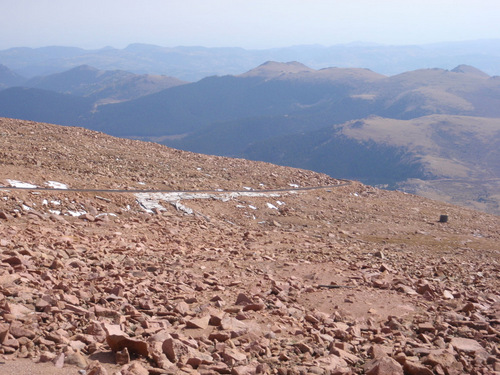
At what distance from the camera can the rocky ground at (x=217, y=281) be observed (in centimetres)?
830

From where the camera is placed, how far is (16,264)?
37.7ft

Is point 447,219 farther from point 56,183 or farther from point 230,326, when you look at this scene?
point 230,326

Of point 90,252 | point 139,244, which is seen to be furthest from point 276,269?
point 90,252

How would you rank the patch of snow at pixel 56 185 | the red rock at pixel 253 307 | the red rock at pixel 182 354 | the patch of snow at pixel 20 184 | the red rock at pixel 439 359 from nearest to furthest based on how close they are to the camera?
the red rock at pixel 182 354
the red rock at pixel 439 359
the red rock at pixel 253 307
the patch of snow at pixel 20 184
the patch of snow at pixel 56 185

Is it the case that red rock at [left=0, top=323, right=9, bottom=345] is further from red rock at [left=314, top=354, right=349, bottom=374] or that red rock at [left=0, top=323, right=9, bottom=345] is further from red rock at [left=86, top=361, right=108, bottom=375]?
red rock at [left=314, top=354, right=349, bottom=374]

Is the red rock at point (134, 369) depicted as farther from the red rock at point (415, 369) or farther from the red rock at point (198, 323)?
the red rock at point (415, 369)

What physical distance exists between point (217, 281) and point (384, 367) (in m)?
5.55

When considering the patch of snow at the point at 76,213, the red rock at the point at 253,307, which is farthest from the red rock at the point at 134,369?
the patch of snow at the point at 76,213

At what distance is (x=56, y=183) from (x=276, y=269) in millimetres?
12107

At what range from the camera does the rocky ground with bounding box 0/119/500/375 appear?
8.30 metres

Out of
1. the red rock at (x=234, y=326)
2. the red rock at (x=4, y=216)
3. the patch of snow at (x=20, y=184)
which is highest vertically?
the patch of snow at (x=20, y=184)

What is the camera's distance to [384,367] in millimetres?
8492

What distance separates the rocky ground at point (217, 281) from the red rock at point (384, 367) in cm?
2

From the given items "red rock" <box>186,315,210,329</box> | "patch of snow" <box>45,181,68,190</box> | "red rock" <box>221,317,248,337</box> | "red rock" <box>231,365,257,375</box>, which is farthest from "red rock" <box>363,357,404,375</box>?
"patch of snow" <box>45,181,68,190</box>
